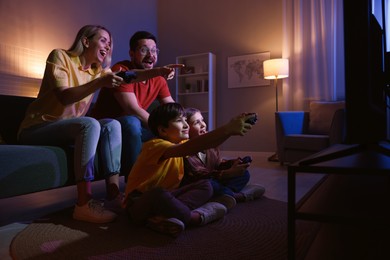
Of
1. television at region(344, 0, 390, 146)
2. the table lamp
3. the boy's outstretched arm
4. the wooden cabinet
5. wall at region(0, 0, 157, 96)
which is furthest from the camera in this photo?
the wooden cabinet

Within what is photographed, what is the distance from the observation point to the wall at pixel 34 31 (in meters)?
3.28

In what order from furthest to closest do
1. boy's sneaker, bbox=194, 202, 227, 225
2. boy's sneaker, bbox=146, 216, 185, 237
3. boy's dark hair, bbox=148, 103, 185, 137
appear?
boy's dark hair, bbox=148, 103, 185, 137 → boy's sneaker, bbox=194, 202, 227, 225 → boy's sneaker, bbox=146, 216, 185, 237

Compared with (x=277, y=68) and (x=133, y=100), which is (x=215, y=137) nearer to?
(x=133, y=100)

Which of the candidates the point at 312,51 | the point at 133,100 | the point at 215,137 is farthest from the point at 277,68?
the point at 215,137

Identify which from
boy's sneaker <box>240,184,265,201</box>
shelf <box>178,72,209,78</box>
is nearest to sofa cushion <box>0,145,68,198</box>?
boy's sneaker <box>240,184,265,201</box>

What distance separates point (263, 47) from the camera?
443 cm

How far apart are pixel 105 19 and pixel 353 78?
4.35 metres

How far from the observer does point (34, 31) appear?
3.55m

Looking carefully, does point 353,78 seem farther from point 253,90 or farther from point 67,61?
point 253,90

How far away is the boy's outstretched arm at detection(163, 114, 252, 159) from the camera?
0.93 m

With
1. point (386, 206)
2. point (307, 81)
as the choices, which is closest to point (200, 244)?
point (386, 206)

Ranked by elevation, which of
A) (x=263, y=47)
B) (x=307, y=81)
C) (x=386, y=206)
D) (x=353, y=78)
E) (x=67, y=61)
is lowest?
(x=386, y=206)

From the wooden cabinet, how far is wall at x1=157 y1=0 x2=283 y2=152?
158 mm

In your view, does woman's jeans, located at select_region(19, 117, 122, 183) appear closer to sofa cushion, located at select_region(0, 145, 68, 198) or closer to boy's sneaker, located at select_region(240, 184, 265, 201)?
sofa cushion, located at select_region(0, 145, 68, 198)
